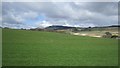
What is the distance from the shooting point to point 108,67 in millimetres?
18562

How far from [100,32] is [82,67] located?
5952 centimetres

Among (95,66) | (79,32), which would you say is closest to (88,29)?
(79,32)

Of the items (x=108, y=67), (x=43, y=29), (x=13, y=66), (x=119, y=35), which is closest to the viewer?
(x=13, y=66)

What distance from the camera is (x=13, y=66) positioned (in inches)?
677

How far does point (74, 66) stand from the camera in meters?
18.3

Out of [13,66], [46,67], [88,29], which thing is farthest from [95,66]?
[88,29]

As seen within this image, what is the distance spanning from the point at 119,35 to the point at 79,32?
1299 cm

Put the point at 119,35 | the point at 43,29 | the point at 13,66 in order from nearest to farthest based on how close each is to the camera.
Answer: the point at 13,66
the point at 119,35
the point at 43,29

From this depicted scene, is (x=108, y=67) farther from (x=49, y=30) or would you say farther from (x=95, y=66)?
(x=49, y=30)

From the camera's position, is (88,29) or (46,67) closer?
(46,67)

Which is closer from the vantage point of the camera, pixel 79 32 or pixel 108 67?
pixel 108 67

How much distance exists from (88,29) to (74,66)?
62.2m

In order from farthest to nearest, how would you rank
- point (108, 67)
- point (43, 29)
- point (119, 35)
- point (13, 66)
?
point (43, 29) < point (119, 35) < point (108, 67) < point (13, 66)

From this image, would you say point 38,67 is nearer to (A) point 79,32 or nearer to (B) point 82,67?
(B) point 82,67
